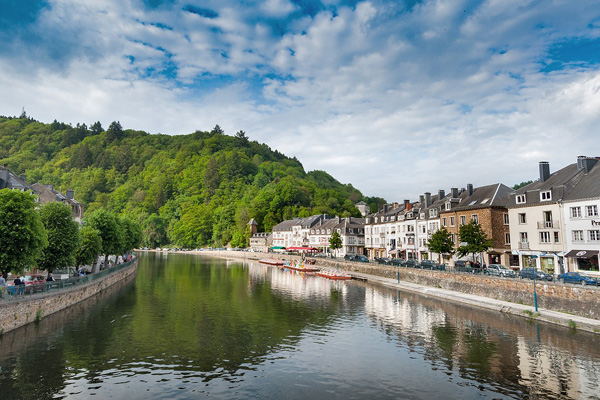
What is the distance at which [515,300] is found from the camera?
102 ft

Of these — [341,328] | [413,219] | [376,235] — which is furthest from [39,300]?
[376,235]

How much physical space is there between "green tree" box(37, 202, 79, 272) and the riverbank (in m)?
35.7

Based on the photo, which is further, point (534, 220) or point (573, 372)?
point (534, 220)

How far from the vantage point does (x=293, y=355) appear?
2000 centimetres

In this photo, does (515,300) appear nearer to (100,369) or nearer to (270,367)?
(270,367)

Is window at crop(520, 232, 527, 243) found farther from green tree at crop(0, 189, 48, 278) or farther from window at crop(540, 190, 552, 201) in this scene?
green tree at crop(0, 189, 48, 278)

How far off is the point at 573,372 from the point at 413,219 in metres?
47.2

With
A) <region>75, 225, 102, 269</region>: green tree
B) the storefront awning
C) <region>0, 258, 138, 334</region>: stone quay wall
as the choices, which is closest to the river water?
<region>0, 258, 138, 334</region>: stone quay wall

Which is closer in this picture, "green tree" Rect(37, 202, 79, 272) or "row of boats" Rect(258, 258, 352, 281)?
"green tree" Rect(37, 202, 79, 272)

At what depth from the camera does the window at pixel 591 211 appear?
34.8 meters

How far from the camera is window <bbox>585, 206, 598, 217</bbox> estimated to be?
34844 mm

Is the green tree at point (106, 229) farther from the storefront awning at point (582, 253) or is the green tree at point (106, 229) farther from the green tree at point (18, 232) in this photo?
the storefront awning at point (582, 253)

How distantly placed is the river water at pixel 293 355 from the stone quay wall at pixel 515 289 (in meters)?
2.93

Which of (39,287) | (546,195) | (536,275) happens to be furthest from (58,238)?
(546,195)
